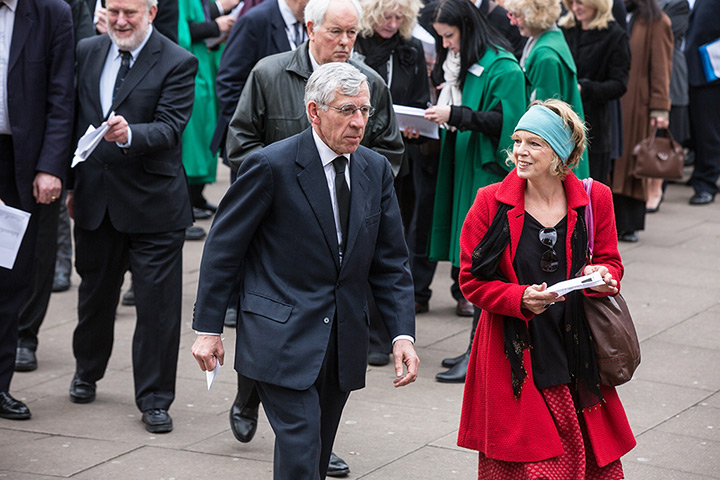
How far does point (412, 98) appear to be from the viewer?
24.1 ft

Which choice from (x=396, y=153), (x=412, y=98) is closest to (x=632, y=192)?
(x=412, y=98)

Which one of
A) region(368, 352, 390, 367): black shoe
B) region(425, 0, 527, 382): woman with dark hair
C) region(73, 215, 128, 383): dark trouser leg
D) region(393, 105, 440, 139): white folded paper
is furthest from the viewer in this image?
region(368, 352, 390, 367): black shoe

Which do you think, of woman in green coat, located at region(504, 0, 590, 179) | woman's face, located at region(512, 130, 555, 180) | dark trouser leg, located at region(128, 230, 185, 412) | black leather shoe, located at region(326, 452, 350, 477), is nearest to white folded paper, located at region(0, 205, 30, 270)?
dark trouser leg, located at region(128, 230, 185, 412)

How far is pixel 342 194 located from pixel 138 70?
2.09 meters

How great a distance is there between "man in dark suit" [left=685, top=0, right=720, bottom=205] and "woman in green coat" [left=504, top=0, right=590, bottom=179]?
5.59m

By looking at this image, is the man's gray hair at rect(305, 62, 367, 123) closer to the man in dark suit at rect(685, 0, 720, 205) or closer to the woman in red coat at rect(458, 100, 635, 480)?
the woman in red coat at rect(458, 100, 635, 480)

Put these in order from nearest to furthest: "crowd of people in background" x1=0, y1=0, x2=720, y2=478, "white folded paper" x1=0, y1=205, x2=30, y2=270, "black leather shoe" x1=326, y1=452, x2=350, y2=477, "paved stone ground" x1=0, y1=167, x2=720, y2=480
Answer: "black leather shoe" x1=326, y1=452, x2=350, y2=477 → "paved stone ground" x1=0, y1=167, x2=720, y2=480 → "crowd of people in background" x1=0, y1=0, x2=720, y2=478 → "white folded paper" x1=0, y1=205, x2=30, y2=270

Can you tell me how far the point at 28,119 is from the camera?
6078 mm

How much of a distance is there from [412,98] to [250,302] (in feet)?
11.1

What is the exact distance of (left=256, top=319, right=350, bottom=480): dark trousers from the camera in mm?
4129

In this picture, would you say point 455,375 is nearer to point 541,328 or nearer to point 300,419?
Answer: point 541,328

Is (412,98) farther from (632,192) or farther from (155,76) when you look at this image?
(632,192)

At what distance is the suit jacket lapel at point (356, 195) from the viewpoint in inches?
168

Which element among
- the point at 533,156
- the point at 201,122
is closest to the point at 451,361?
the point at 533,156
